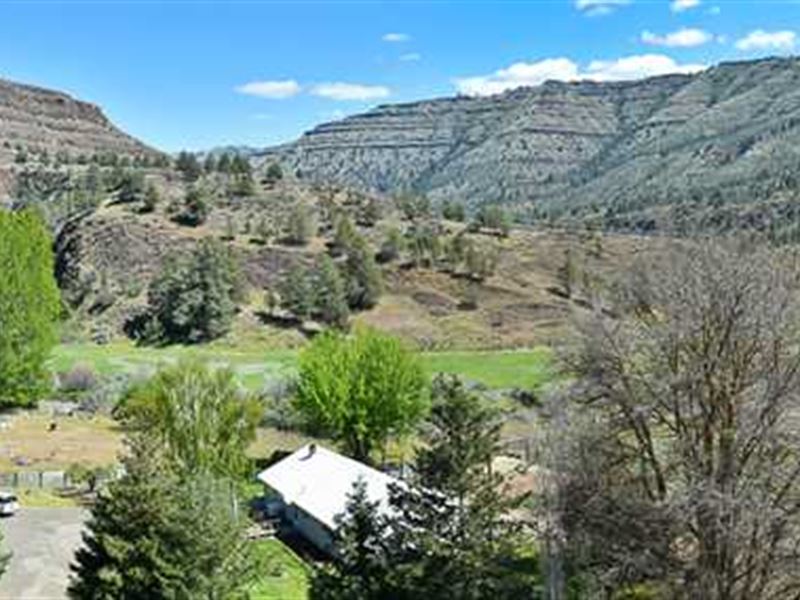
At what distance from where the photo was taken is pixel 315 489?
43219 mm

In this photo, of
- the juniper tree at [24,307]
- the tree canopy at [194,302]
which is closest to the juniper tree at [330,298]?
the tree canopy at [194,302]

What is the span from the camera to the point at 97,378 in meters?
73.6

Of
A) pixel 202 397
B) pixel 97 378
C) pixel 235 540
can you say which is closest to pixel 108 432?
pixel 97 378

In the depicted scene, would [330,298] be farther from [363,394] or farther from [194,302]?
[363,394]

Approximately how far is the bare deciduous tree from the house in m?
14.8

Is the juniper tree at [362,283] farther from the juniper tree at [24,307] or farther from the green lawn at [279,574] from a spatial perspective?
the green lawn at [279,574]

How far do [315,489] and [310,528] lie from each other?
1969mm

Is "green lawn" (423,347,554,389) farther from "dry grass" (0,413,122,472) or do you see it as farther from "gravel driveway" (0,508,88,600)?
"gravel driveway" (0,508,88,600)

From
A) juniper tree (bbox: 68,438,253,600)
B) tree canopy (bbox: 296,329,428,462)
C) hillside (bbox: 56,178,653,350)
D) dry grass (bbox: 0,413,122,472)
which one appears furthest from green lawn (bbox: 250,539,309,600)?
hillside (bbox: 56,178,653,350)

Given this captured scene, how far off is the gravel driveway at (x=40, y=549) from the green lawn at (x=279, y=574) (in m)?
5.85

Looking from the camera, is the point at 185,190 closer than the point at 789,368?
No

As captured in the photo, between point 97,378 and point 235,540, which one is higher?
point 235,540

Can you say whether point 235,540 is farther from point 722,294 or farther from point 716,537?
point 722,294

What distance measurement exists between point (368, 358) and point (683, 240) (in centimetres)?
2930
